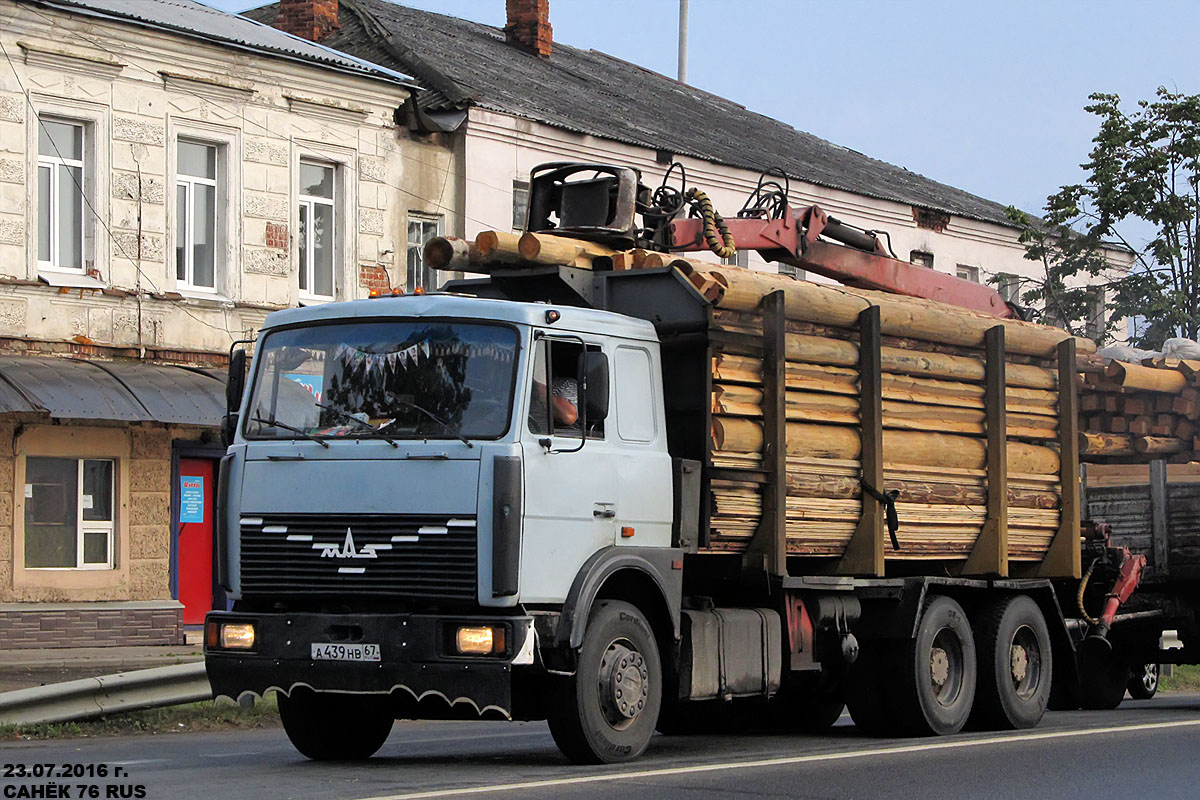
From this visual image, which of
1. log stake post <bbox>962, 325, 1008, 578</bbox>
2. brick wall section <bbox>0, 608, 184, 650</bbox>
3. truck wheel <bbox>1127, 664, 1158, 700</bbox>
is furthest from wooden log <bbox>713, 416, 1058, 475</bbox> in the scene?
brick wall section <bbox>0, 608, 184, 650</bbox>

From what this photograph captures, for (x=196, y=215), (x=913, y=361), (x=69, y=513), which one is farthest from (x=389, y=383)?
(x=196, y=215)

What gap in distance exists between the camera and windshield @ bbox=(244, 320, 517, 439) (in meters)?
10.1

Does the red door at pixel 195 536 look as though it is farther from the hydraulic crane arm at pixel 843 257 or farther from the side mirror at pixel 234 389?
the side mirror at pixel 234 389

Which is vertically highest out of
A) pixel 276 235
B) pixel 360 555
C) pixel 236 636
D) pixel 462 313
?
pixel 276 235

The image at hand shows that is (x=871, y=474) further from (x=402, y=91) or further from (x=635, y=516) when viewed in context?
(x=402, y=91)

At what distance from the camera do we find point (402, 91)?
24.9 metres

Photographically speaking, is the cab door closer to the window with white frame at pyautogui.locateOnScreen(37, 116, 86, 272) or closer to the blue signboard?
the window with white frame at pyautogui.locateOnScreen(37, 116, 86, 272)

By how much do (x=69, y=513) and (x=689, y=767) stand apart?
42.3 feet

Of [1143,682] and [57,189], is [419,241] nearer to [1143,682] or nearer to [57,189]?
[57,189]

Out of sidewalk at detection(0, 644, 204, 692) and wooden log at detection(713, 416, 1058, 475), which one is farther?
sidewalk at detection(0, 644, 204, 692)

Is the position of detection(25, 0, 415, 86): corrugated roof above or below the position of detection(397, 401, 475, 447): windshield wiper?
above

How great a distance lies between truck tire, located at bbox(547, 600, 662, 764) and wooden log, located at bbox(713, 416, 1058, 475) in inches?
58.9

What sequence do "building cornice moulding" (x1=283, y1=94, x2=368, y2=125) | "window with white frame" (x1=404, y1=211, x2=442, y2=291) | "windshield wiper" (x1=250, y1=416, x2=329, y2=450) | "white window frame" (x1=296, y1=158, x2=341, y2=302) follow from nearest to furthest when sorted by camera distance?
"windshield wiper" (x1=250, y1=416, x2=329, y2=450)
"building cornice moulding" (x1=283, y1=94, x2=368, y2=125)
"white window frame" (x1=296, y1=158, x2=341, y2=302)
"window with white frame" (x1=404, y1=211, x2=442, y2=291)

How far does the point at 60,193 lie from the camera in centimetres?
2134
